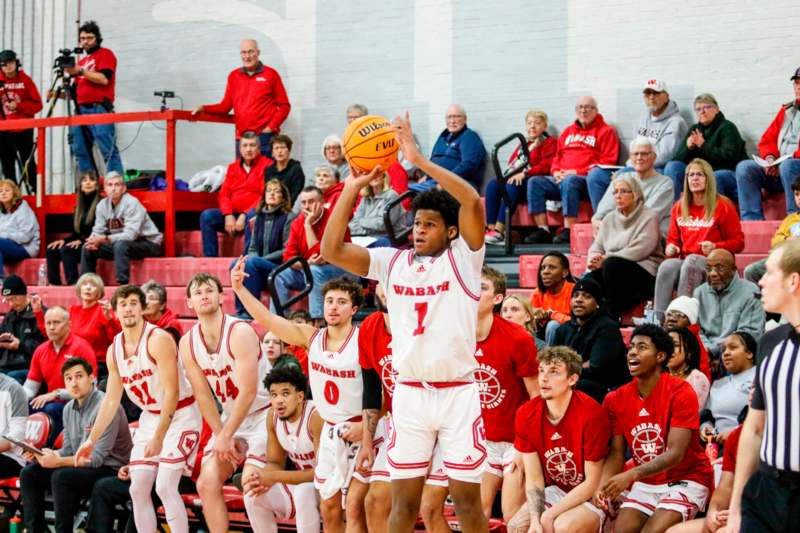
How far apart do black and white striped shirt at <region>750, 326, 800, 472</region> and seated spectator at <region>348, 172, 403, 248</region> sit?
6073 millimetres

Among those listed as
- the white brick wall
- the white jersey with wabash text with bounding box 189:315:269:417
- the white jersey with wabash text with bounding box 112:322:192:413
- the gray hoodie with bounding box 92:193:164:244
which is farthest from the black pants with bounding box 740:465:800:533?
the gray hoodie with bounding box 92:193:164:244

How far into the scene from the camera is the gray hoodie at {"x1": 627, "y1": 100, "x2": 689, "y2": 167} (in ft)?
34.6

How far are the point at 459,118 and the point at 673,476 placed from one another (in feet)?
18.7

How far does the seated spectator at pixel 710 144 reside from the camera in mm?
10141

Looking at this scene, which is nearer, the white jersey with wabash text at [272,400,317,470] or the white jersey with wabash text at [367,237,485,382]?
the white jersey with wabash text at [367,237,485,382]

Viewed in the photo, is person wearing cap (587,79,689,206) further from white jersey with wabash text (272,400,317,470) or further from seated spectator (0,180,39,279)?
seated spectator (0,180,39,279)

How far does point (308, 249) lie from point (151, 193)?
295 cm

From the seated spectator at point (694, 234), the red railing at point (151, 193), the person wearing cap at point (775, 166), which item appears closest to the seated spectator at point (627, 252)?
the seated spectator at point (694, 234)

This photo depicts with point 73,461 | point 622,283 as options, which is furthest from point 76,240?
point 622,283

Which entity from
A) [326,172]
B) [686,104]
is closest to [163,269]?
[326,172]

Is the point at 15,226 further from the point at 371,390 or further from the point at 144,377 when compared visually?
the point at 371,390

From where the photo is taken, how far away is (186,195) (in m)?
12.5

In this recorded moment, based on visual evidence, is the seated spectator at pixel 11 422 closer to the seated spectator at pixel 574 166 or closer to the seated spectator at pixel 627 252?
the seated spectator at pixel 627 252

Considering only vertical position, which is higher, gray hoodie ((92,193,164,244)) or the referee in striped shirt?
gray hoodie ((92,193,164,244))
